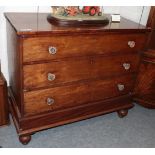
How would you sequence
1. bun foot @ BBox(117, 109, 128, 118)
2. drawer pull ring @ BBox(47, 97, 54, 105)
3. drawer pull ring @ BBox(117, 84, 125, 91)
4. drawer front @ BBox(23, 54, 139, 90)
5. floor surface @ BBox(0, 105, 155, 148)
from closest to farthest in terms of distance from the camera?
drawer front @ BBox(23, 54, 139, 90), drawer pull ring @ BBox(47, 97, 54, 105), floor surface @ BBox(0, 105, 155, 148), drawer pull ring @ BBox(117, 84, 125, 91), bun foot @ BBox(117, 109, 128, 118)

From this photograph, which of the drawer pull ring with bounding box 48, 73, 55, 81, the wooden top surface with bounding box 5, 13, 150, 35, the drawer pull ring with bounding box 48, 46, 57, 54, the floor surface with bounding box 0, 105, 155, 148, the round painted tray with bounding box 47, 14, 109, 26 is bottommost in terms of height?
the floor surface with bounding box 0, 105, 155, 148

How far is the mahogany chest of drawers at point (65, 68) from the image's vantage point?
1422 mm

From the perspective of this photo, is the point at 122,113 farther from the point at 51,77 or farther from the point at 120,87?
the point at 51,77

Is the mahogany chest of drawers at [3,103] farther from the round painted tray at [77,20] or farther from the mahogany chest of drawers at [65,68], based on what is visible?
the round painted tray at [77,20]

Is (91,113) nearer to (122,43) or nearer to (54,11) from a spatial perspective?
(122,43)

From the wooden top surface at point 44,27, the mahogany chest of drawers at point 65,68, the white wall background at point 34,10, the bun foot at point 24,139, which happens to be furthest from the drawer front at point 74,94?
the white wall background at point 34,10

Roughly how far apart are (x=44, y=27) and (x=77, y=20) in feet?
0.92

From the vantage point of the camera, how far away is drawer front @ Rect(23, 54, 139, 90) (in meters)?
1.49

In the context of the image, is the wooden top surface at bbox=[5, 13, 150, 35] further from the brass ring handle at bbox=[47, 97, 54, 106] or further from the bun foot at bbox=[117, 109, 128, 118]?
the bun foot at bbox=[117, 109, 128, 118]

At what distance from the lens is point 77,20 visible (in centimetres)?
158

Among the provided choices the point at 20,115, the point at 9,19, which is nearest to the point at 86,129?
the point at 20,115

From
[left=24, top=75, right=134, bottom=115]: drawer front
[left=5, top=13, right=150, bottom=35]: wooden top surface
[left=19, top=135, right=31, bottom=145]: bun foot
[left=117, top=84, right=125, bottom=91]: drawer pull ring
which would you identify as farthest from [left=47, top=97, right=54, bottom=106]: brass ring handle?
[left=117, top=84, right=125, bottom=91]: drawer pull ring

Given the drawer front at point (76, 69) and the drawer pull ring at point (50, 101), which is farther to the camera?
the drawer pull ring at point (50, 101)

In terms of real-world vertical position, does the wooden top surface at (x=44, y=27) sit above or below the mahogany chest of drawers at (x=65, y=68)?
above
